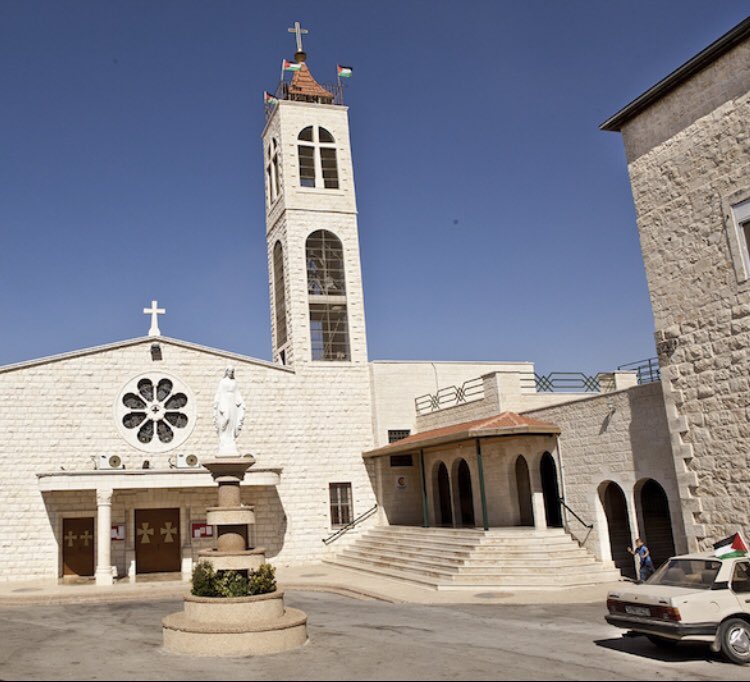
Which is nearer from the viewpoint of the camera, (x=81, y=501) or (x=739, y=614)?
(x=739, y=614)

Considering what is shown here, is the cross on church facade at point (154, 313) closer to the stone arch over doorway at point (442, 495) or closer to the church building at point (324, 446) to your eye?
the church building at point (324, 446)

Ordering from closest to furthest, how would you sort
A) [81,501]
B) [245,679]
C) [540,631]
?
[245,679], [540,631], [81,501]

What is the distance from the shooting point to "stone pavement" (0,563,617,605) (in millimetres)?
16656

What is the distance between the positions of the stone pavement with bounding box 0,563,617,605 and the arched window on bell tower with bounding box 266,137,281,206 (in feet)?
49.7

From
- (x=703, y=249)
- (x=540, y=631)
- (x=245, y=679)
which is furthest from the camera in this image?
(x=703, y=249)

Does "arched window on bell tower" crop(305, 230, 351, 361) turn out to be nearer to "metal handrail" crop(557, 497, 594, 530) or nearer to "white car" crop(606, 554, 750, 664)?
"metal handrail" crop(557, 497, 594, 530)

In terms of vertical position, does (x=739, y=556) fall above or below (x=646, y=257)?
below

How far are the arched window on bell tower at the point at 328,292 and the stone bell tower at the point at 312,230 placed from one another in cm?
4

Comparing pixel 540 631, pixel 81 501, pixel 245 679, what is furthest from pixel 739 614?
pixel 81 501

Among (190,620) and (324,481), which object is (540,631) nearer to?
(190,620)

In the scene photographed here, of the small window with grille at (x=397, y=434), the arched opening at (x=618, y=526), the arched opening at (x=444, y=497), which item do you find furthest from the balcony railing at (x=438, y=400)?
the arched opening at (x=618, y=526)

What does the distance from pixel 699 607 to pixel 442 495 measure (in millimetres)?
17959

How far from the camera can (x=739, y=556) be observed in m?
10.9

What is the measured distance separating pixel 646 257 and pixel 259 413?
1496 centimetres
